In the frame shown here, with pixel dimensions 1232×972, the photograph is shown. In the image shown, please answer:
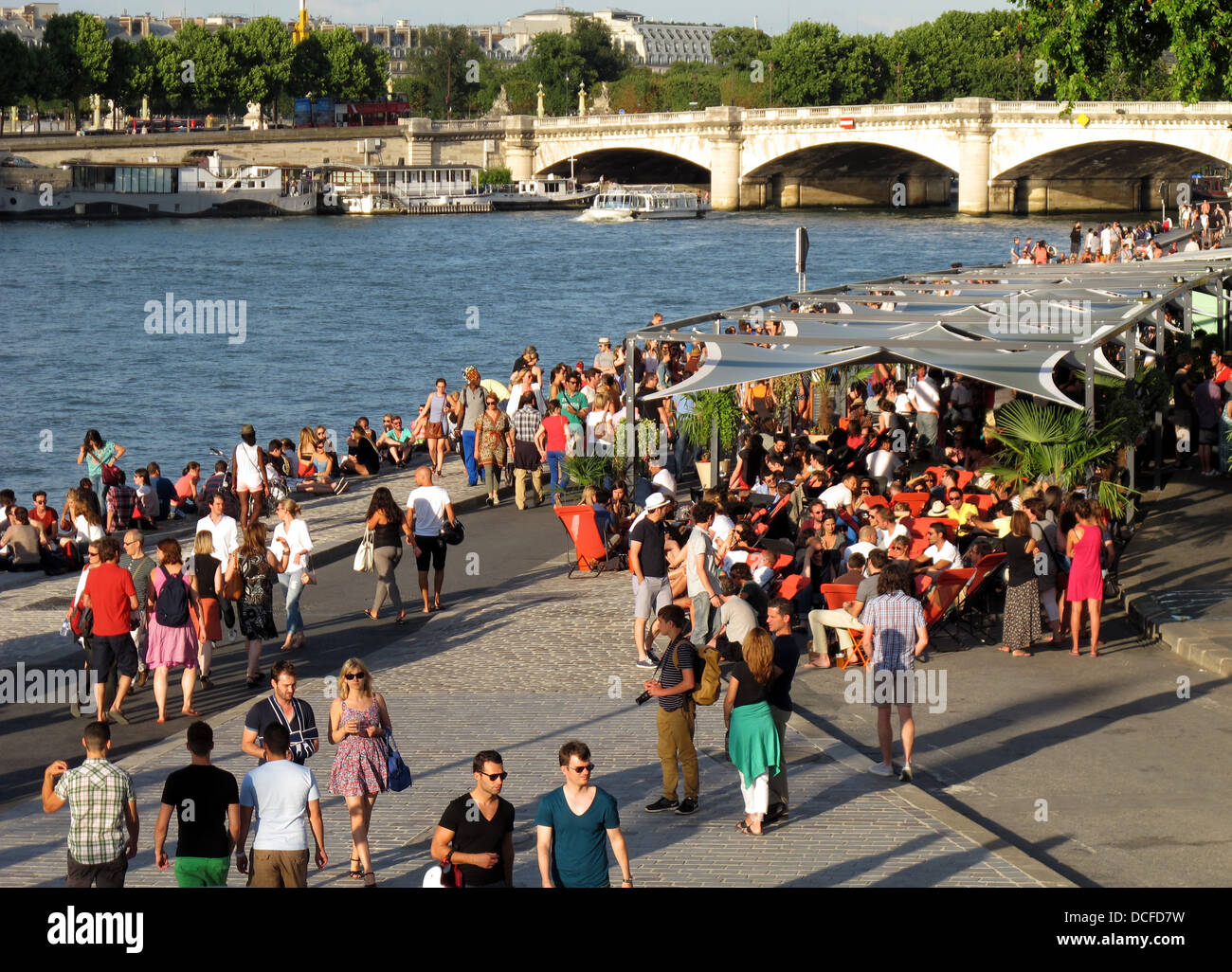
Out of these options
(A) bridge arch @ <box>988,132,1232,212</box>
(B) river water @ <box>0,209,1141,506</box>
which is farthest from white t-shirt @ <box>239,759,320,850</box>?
(A) bridge arch @ <box>988,132,1232,212</box>

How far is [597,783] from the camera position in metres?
10.4

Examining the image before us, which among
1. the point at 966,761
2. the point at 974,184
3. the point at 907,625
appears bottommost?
the point at 966,761

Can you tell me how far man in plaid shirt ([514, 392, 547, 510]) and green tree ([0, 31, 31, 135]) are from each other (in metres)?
94.0

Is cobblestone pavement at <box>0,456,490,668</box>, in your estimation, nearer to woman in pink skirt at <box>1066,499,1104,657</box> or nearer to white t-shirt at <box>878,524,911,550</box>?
white t-shirt at <box>878,524,911,550</box>

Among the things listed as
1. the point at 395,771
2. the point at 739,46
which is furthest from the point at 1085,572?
the point at 739,46

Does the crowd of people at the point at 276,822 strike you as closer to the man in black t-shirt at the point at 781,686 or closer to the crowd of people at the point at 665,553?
the crowd of people at the point at 665,553

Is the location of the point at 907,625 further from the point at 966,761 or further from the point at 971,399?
the point at 971,399

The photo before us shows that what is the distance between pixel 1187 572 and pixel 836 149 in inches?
3368

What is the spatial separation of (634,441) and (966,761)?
741 centimetres

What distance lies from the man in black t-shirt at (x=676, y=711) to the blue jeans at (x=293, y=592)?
469 centimetres

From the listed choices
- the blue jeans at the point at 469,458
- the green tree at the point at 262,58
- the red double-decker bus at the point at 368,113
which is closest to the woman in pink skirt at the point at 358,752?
the blue jeans at the point at 469,458

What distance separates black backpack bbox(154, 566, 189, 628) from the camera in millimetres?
12117

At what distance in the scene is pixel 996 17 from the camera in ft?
402
